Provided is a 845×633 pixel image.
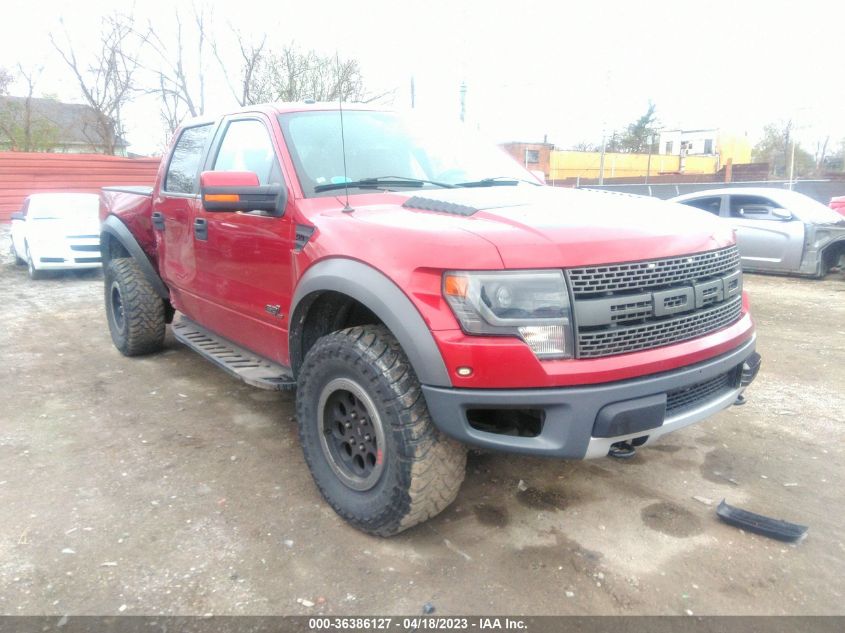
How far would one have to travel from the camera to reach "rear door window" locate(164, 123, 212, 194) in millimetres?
4332

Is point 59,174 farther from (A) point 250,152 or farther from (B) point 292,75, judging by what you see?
(A) point 250,152

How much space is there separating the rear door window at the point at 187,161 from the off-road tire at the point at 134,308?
0.96 m

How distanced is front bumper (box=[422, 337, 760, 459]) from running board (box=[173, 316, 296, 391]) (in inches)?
49.5

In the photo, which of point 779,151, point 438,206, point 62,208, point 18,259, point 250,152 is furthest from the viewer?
point 779,151

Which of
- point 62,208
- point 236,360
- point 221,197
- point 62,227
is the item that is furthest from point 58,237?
point 221,197

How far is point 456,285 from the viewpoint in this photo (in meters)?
2.34

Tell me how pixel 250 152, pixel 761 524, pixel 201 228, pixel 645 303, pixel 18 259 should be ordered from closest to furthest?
pixel 645 303 < pixel 761 524 < pixel 250 152 < pixel 201 228 < pixel 18 259

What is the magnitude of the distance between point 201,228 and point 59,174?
56.0 feet

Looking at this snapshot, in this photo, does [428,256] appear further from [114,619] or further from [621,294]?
[114,619]

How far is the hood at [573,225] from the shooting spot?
2336 millimetres

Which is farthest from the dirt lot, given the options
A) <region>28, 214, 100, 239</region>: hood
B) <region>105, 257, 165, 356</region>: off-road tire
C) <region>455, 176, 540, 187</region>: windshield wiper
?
<region>28, 214, 100, 239</region>: hood

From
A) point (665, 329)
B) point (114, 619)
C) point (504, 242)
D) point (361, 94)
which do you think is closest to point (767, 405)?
point (665, 329)

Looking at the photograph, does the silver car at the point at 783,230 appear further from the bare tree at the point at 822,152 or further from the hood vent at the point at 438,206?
the bare tree at the point at 822,152

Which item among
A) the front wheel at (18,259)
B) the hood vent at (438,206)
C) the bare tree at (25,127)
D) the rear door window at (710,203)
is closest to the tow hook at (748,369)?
the hood vent at (438,206)
